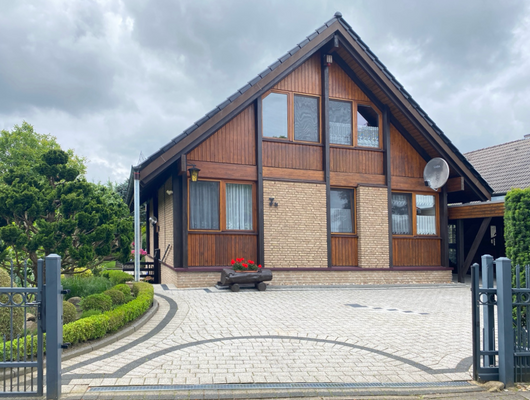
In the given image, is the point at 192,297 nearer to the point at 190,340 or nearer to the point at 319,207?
the point at 190,340

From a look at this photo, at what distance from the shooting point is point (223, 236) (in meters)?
12.5

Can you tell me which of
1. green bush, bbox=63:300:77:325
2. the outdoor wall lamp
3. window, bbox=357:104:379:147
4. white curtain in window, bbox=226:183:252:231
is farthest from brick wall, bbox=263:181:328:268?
green bush, bbox=63:300:77:325

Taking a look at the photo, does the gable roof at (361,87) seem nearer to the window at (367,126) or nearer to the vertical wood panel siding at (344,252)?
the window at (367,126)

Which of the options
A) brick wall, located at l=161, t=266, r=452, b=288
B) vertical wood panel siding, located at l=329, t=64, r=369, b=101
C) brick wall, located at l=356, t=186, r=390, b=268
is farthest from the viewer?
vertical wood panel siding, located at l=329, t=64, r=369, b=101

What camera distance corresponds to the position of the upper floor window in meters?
14.1

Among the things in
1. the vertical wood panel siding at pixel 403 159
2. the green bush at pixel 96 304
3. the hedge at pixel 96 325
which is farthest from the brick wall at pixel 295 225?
the green bush at pixel 96 304

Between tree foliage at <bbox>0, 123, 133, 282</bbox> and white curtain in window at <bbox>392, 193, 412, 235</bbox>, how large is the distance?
30.1 feet

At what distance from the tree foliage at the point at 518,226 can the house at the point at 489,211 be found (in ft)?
29.5

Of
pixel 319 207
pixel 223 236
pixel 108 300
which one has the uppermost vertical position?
pixel 319 207

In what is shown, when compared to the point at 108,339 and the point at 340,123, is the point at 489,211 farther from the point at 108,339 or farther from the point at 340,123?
the point at 108,339

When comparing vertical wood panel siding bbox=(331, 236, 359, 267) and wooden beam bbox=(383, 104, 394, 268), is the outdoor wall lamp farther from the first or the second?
wooden beam bbox=(383, 104, 394, 268)

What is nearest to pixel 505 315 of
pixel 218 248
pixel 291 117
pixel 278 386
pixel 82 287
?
pixel 278 386

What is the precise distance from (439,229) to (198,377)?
13.0 meters

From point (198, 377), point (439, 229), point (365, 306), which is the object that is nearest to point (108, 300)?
point (198, 377)
